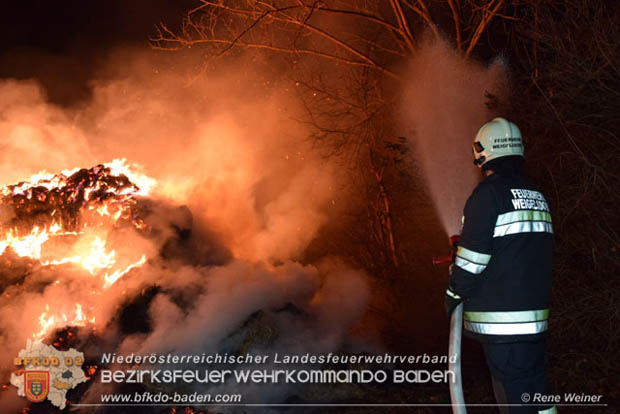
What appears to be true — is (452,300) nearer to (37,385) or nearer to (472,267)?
(472,267)

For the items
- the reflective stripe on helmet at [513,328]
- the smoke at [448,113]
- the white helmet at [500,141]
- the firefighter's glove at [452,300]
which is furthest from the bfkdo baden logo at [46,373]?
the white helmet at [500,141]

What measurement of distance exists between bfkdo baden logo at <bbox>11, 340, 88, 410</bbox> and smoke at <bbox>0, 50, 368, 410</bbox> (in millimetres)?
259

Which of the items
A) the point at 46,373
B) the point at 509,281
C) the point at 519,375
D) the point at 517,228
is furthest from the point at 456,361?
the point at 46,373

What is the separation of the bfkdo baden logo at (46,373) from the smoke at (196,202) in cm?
26

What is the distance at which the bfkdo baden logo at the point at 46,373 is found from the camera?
4953 millimetres

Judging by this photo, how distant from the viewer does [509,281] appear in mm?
2887

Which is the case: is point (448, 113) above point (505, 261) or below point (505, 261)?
above

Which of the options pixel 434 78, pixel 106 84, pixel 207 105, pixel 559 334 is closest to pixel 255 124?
pixel 207 105

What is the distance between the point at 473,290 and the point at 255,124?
8.10m

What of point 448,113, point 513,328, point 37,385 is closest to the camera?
point 513,328

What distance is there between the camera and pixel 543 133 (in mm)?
5344

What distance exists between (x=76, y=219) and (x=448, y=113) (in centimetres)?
574

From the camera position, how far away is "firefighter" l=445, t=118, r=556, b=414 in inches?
113

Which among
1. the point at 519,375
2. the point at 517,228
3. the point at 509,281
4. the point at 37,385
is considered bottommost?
the point at 37,385
